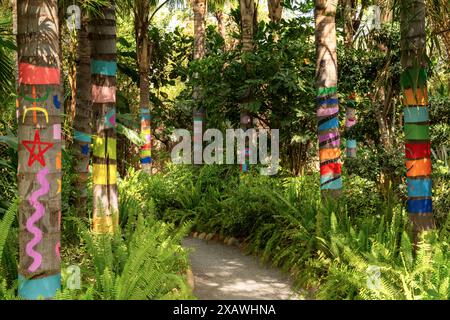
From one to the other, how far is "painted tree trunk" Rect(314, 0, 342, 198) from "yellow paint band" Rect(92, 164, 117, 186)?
3.04 meters

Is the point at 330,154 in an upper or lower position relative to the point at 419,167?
upper

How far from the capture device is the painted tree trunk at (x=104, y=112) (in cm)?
670

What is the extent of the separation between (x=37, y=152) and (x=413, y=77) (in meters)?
4.11

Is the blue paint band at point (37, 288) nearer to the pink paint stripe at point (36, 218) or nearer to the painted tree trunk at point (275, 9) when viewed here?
the pink paint stripe at point (36, 218)

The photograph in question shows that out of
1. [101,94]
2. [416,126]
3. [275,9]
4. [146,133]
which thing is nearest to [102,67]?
[101,94]

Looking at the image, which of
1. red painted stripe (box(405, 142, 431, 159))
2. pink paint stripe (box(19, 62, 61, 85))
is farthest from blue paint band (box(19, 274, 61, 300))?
red painted stripe (box(405, 142, 431, 159))

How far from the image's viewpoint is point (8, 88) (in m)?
6.65

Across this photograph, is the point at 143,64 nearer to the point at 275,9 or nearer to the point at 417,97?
the point at 275,9

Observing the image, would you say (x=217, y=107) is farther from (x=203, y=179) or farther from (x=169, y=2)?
(x=169, y=2)

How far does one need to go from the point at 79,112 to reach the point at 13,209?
354cm

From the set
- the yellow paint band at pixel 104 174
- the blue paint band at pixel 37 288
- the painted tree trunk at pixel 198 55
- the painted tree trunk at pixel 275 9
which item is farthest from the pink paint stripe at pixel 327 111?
the painted tree trunk at pixel 275 9

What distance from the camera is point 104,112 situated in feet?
22.0
